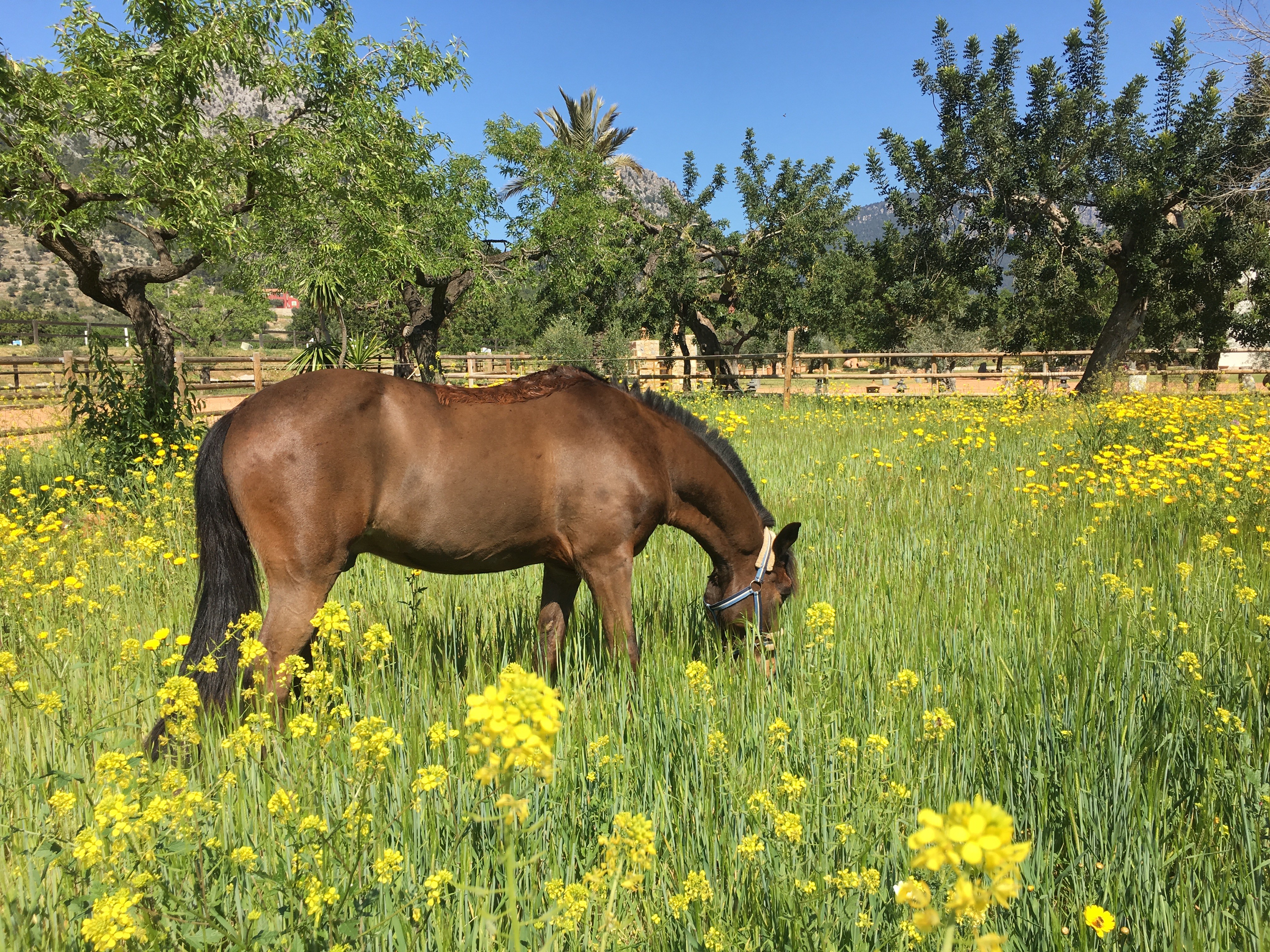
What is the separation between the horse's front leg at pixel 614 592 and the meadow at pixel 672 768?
201mm

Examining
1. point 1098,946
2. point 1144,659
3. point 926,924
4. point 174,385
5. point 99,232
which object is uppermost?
point 99,232

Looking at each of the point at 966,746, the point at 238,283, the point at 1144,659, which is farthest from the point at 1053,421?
the point at 238,283

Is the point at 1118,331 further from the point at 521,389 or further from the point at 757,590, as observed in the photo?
the point at 521,389

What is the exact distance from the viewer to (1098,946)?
161 cm

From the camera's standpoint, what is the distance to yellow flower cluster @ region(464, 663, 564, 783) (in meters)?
0.88

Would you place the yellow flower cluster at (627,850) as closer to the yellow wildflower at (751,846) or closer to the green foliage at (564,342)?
the yellow wildflower at (751,846)

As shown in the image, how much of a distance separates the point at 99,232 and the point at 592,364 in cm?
1579

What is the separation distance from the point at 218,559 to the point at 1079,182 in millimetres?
18006

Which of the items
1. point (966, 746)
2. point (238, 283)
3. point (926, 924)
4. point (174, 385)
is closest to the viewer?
point (926, 924)

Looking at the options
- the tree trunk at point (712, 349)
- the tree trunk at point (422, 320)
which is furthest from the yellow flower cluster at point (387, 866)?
the tree trunk at point (712, 349)

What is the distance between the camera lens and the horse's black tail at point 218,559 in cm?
279

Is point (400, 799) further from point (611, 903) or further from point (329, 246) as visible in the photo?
point (329, 246)

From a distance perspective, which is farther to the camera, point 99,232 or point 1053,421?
point 1053,421

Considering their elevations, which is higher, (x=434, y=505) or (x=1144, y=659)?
(x=434, y=505)
